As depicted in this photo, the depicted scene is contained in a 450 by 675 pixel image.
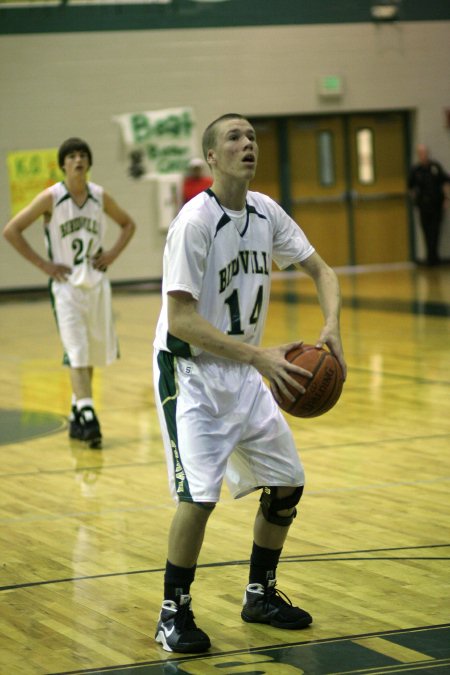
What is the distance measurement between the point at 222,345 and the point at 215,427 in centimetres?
28

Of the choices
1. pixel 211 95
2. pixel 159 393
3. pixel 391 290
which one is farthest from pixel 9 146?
pixel 159 393

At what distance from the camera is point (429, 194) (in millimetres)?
18812

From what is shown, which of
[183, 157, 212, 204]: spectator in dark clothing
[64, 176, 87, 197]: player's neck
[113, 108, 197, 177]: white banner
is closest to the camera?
[64, 176, 87, 197]: player's neck

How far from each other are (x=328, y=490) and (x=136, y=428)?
2076mm

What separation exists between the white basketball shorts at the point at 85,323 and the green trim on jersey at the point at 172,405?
342 cm

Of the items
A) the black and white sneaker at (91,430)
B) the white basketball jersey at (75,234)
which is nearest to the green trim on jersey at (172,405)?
the black and white sneaker at (91,430)

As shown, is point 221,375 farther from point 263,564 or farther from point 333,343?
point 263,564

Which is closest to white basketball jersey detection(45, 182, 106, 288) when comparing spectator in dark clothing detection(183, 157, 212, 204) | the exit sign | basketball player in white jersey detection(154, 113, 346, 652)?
basketball player in white jersey detection(154, 113, 346, 652)

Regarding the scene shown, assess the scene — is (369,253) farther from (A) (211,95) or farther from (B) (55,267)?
(B) (55,267)

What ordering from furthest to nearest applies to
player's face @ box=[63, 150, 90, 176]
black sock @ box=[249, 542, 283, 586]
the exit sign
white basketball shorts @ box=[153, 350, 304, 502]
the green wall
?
the exit sign → the green wall → player's face @ box=[63, 150, 90, 176] → black sock @ box=[249, 542, 283, 586] → white basketball shorts @ box=[153, 350, 304, 502]

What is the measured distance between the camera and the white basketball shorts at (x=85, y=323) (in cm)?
723

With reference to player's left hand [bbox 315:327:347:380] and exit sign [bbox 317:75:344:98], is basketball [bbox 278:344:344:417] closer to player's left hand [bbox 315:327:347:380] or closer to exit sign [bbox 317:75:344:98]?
player's left hand [bbox 315:327:347:380]

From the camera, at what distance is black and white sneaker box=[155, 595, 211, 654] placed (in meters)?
3.67

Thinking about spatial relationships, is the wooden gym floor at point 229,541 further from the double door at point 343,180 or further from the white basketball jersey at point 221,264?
the double door at point 343,180
